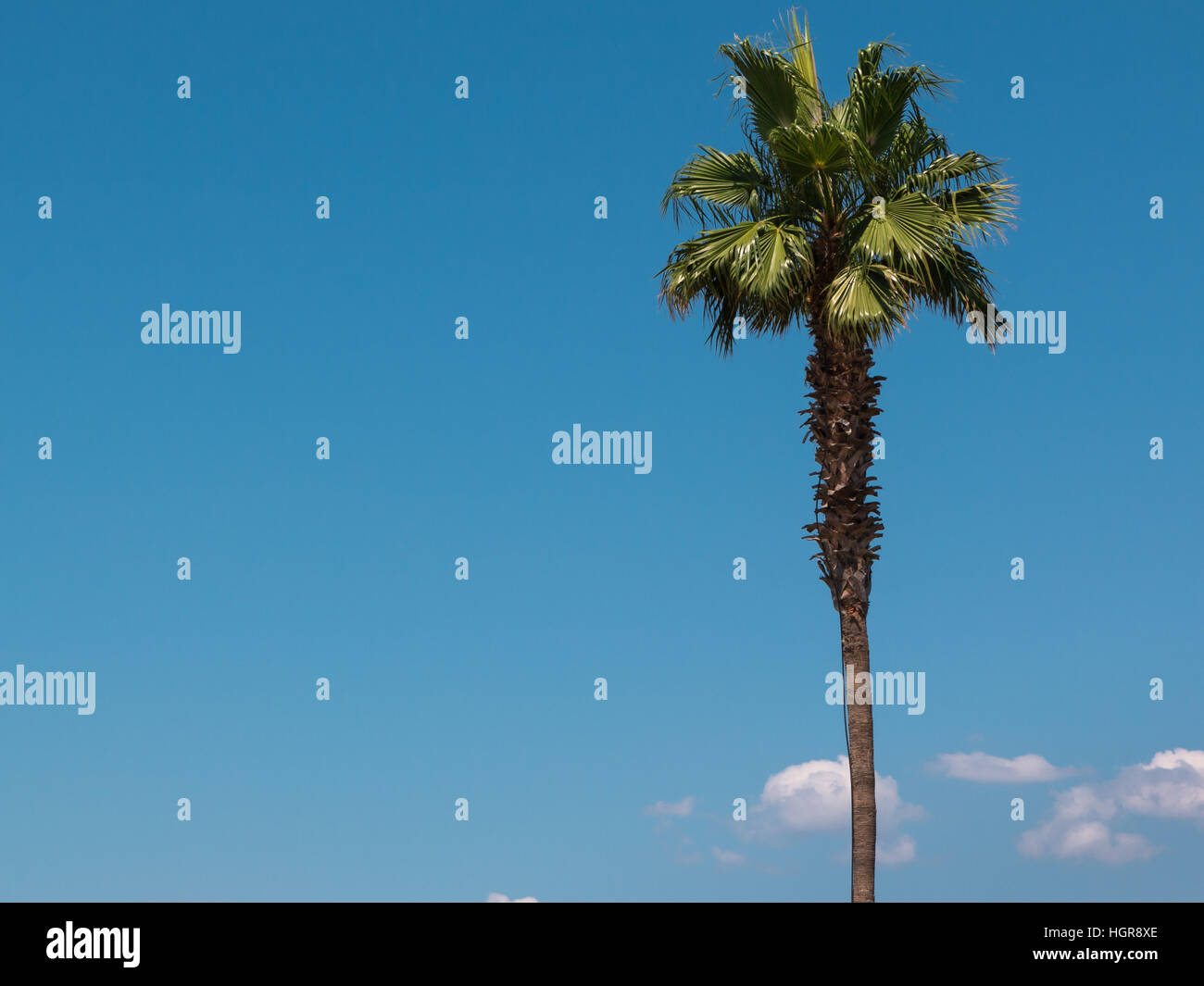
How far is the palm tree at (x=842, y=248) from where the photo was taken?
2025 centimetres

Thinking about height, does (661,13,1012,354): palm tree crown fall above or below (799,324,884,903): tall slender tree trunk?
above

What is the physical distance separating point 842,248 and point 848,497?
4.06 m

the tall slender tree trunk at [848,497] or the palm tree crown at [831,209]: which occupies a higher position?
the palm tree crown at [831,209]

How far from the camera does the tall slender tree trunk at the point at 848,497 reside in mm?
19859

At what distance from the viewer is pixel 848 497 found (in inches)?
811

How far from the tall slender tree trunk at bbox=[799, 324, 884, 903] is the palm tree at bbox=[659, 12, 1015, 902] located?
0.02 meters

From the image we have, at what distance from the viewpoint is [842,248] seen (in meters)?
21.1

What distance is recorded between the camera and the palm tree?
20250 millimetres

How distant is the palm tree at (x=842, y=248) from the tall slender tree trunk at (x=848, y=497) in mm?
20
